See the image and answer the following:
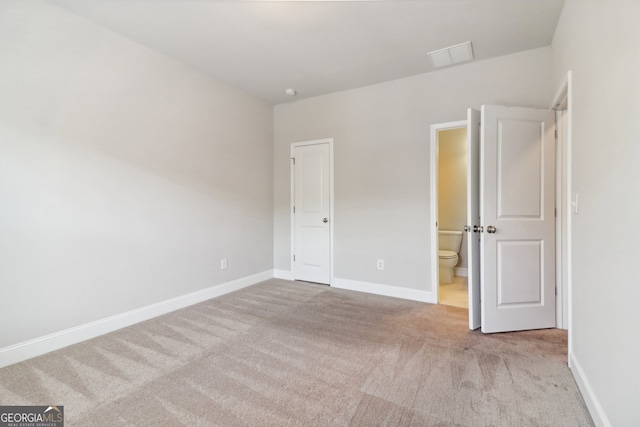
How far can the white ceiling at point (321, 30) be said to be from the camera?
7.20ft

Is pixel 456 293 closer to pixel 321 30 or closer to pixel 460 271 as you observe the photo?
pixel 460 271

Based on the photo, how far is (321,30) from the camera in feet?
8.19

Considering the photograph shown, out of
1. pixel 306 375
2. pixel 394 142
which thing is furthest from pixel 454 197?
pixel 306 375

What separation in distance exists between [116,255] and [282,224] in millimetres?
2231

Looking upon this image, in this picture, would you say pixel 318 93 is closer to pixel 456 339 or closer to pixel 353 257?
pixel 353 257

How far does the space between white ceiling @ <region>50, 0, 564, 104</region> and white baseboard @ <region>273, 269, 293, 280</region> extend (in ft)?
9.04

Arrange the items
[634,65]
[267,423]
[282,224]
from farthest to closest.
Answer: [282,224]
[267,423]
[634,65]

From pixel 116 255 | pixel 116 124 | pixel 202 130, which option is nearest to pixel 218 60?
pixel 202 130

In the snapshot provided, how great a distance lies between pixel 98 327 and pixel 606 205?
3.64 meters

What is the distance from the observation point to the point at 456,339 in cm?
238

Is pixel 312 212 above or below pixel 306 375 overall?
above

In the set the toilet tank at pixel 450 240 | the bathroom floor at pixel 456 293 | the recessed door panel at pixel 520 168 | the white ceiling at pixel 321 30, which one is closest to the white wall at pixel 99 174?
the white ceiling at pixel 321 30

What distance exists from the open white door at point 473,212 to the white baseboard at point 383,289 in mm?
710

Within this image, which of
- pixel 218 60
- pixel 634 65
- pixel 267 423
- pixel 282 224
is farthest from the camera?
pixel 282 224
